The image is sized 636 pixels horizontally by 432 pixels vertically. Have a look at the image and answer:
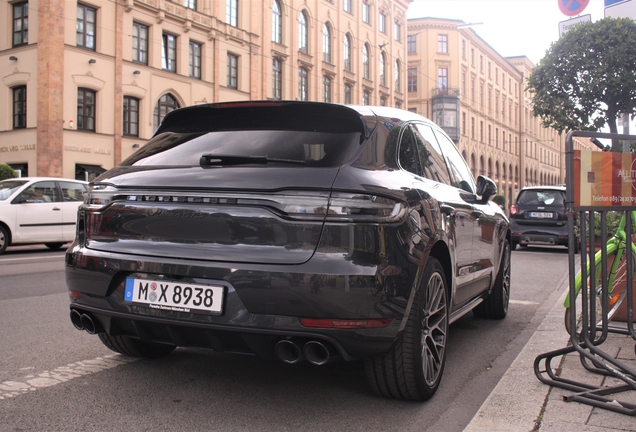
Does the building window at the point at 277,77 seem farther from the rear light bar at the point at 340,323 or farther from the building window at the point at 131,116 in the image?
the rear light bar at the point at 340,323

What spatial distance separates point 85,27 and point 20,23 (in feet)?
8.14

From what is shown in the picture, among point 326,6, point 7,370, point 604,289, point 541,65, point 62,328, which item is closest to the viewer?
point 604,289

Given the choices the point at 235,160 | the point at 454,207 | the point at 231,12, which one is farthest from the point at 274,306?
the point at 231,12

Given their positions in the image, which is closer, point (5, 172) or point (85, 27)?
point (5, 172)

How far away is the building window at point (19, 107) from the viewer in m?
26.6

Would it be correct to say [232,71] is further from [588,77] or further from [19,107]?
[588,77]

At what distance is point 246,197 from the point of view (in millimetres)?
3148

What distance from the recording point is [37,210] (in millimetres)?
14195

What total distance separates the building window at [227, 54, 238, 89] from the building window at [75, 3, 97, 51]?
9.03 meters

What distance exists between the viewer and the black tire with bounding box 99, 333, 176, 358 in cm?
417

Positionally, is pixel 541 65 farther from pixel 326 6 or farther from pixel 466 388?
pixel 326 6

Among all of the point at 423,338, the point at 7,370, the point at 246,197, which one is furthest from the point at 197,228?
the point at 7,370

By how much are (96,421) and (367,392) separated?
1.46 meters

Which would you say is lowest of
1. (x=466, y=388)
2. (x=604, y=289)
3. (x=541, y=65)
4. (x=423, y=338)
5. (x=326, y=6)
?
(x=466, y=388)
